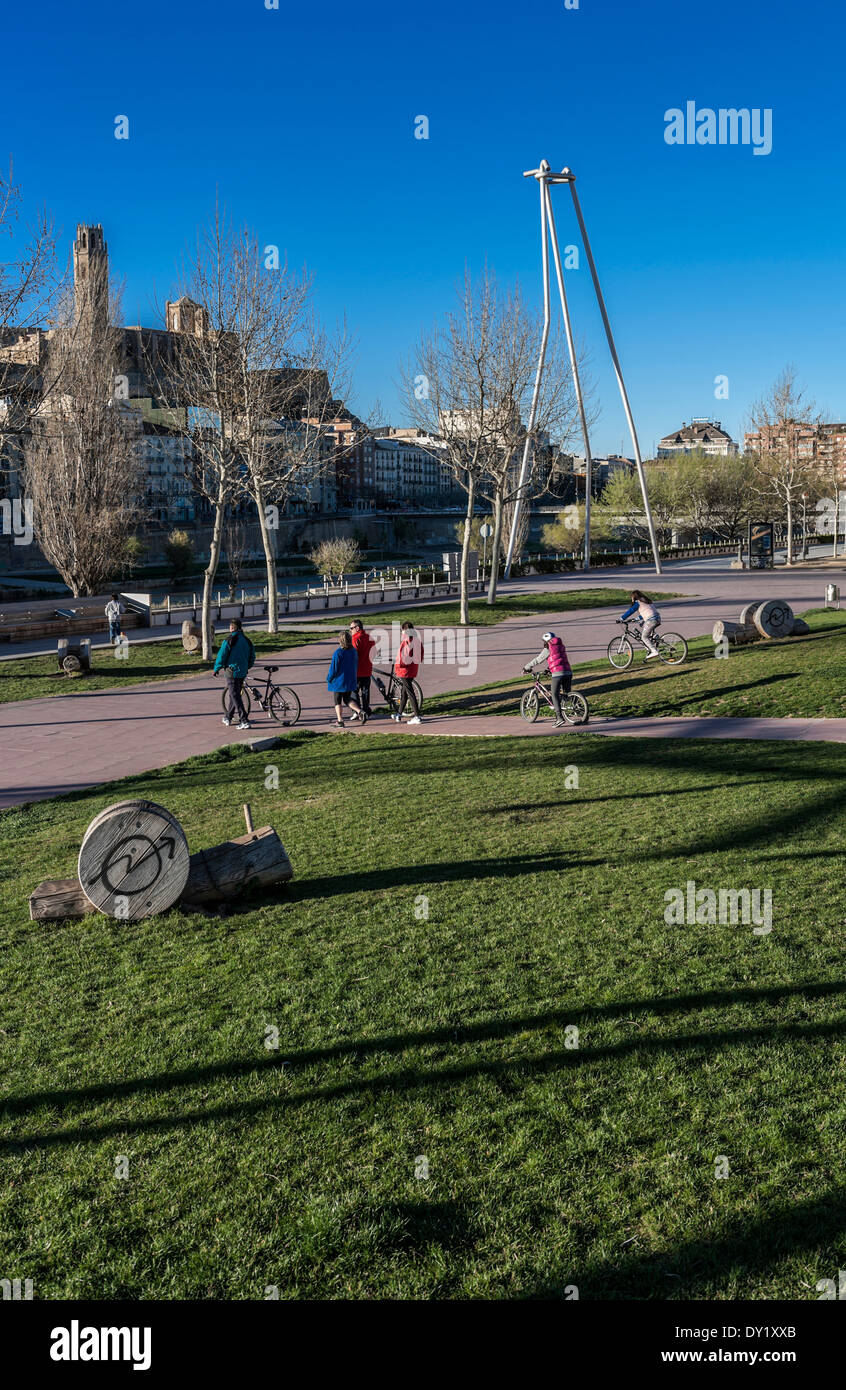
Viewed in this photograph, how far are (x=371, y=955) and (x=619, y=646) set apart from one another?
14.5m

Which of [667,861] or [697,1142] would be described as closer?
[697,1142]

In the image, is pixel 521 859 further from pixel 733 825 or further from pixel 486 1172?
pixel 486 1172

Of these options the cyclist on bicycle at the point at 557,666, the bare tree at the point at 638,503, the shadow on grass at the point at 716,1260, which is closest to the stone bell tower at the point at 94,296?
the cyclist on bicycle at the point at 557,666

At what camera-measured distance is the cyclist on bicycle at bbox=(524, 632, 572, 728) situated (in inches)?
600

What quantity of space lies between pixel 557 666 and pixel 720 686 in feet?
12.8

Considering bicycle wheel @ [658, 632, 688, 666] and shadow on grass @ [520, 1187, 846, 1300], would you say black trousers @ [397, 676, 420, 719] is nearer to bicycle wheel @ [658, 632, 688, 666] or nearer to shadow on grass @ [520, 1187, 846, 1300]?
bicycle wheel @ [658, 632, 688, 666]

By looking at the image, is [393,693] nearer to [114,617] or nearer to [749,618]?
[749,618]

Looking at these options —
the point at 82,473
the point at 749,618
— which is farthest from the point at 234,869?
the point at 82,473

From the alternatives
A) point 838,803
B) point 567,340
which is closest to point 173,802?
point 838,803

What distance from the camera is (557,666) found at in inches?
608

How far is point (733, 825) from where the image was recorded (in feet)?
31.8

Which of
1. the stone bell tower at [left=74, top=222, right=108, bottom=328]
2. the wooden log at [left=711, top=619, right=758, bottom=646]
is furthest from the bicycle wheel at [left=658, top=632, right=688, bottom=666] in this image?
the stone bell tower at [left=74, top=222, right=108, bottom=328]

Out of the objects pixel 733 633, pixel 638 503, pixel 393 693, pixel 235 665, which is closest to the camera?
pixel 235 665
